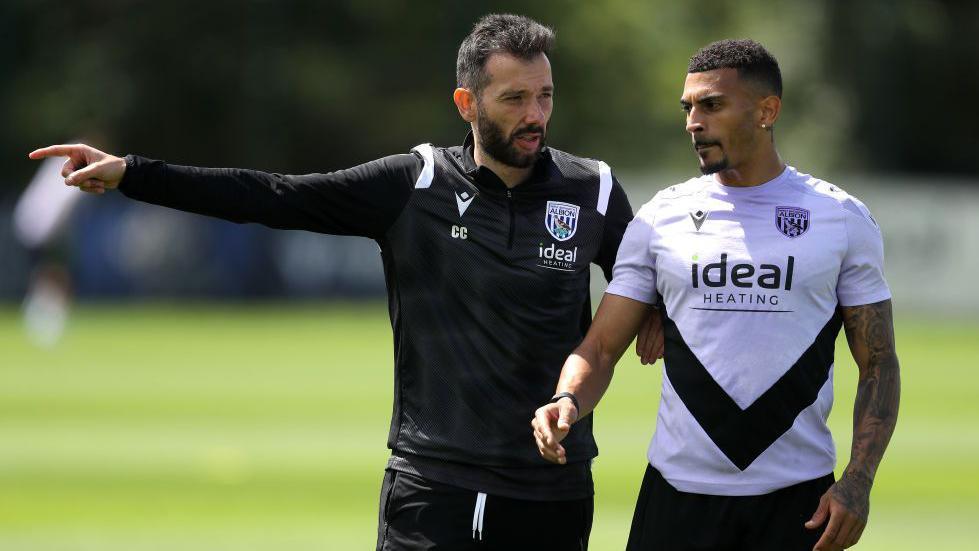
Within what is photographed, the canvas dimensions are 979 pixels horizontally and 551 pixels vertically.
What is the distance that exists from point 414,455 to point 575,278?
33.0 inches

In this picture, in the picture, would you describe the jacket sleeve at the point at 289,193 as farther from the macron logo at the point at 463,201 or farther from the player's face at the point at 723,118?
the player's face at the point at 723,118

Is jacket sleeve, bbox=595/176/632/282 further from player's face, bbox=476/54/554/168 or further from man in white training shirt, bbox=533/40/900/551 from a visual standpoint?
man in white training shirt, bbox=533/40/900/551

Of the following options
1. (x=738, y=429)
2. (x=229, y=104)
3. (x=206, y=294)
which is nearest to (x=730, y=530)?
(x=738, y=429)

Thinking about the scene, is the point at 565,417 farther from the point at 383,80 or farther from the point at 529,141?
the point at 383,80

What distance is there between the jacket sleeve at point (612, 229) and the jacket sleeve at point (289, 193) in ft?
2.30

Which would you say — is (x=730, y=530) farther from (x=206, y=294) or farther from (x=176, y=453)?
(x=206, y=294)

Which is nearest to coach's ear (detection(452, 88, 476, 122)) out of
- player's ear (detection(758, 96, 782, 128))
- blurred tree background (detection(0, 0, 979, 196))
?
player's ear (detection(758, 96, 782, 128))

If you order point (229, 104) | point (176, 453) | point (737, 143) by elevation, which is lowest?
point (176, 453)

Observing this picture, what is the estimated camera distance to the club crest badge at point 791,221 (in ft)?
18.8

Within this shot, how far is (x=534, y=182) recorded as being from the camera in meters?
6.31

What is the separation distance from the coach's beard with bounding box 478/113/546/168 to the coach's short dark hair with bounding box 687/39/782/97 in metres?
0.64

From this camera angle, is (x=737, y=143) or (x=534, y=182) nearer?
(x=737, y=143)

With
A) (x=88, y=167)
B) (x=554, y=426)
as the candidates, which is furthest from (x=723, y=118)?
(x=88, y=167)

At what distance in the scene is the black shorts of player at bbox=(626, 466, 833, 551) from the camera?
5.67 metres
